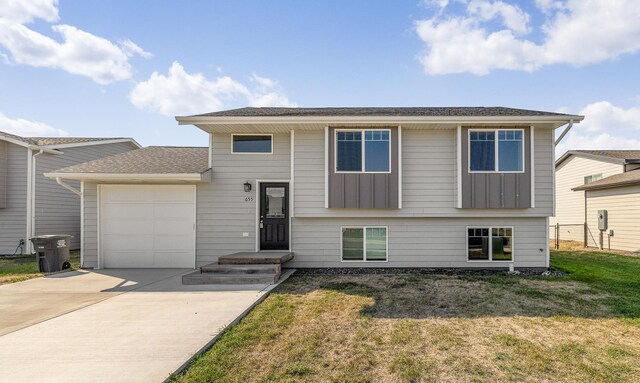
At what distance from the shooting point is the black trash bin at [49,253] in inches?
344

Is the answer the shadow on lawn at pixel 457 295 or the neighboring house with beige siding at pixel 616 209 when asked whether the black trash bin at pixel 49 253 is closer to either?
the shadow on lawn at pixel 457 295

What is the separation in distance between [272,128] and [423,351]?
634cm

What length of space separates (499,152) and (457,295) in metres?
4.18

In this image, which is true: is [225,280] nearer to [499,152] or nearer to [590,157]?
[499,152]

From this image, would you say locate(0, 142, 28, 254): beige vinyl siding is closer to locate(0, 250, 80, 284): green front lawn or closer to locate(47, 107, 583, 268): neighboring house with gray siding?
locate(0, 250, 80, 284): green front lawn

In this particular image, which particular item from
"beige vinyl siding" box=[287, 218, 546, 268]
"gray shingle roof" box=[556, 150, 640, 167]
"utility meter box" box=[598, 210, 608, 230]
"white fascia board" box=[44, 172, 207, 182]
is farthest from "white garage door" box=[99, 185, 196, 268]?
"gray shingle roof" box=[556, 150, 640, 167]

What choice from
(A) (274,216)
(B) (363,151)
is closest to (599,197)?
(B) (363,151)

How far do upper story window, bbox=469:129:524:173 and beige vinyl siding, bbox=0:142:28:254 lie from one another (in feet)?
50.6

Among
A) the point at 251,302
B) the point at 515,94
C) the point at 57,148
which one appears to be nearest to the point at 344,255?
the point at 251,302

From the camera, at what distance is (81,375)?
314cm

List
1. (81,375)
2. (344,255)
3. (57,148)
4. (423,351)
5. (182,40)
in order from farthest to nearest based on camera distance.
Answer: (57,148) → (182,40) → (344,255) → (423,351) → (81,375)

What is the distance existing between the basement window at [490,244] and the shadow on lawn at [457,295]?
87 centimetres

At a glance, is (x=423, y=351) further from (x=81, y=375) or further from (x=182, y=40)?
(x=182, y=40)

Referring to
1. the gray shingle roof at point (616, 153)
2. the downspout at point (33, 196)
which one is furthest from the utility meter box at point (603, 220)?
the downspout at point (33, 196)
